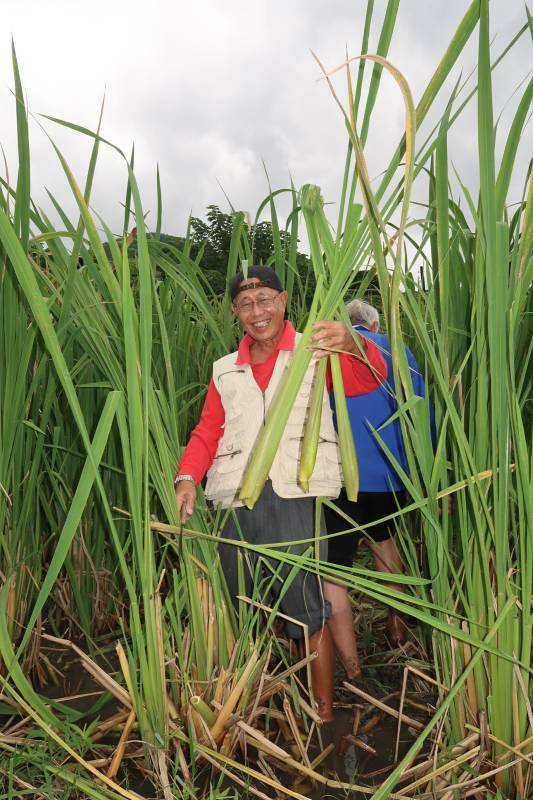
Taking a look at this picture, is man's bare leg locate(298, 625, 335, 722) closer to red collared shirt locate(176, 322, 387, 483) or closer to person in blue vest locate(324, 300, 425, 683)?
person in blue vest locate(324, 300, 425, 683)

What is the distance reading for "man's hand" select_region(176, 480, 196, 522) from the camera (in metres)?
1.49

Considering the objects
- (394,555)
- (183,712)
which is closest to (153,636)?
(183,712)

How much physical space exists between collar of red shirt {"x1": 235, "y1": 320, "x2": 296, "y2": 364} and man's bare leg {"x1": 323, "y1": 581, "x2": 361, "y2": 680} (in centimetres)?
74

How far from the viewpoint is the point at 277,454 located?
1.86m

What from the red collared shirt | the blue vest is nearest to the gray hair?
the blue vest

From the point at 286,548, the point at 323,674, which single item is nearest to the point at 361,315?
the point at 286,548

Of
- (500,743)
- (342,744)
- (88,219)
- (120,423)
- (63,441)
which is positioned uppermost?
(88,219)

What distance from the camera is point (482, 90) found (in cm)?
90

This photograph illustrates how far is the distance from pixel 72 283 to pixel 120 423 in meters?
0.37

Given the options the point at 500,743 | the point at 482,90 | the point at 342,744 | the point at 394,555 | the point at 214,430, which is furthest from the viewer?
the point at 394,555

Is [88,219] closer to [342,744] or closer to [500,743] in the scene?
[500,743]

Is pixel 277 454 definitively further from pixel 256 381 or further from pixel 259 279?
pixel 259 279

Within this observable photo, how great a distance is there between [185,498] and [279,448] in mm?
386

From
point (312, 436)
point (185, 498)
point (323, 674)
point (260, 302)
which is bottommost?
point (323, 674)
